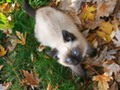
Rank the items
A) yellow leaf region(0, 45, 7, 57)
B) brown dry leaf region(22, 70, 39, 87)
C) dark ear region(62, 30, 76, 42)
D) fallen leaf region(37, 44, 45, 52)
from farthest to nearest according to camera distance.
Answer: yellow leaf region(0, 45, 7, 57) → fallen leaf region(37, 44, 45, 52) → brown dry leaf region(22, 70, 39, 87) → dark ear region(62, 30, 76, 42)

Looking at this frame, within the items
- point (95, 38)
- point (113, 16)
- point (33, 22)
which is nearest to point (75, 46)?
point (95, 38)

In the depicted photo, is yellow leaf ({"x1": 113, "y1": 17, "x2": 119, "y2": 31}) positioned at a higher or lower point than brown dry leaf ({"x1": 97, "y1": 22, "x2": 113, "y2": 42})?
higher

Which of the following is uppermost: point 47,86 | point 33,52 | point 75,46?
point 75,46

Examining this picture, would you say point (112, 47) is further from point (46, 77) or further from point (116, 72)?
point (46, 77)

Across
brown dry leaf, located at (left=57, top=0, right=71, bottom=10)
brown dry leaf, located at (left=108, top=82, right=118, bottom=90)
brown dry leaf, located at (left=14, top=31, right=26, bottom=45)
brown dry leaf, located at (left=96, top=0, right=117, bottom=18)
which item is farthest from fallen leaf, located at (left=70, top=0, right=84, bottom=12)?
brown dry leaf, located at (left=108, top=82, right=118, bottom=90)

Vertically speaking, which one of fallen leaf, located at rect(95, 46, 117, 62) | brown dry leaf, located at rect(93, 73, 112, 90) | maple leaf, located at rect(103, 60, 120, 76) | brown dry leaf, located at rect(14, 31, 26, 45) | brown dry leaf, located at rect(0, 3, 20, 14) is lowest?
brown dry leaf, located at rect(93, 73, 112, 90)

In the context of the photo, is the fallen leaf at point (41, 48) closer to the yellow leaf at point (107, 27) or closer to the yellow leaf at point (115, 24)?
the yellow leaf at point (107, 27)

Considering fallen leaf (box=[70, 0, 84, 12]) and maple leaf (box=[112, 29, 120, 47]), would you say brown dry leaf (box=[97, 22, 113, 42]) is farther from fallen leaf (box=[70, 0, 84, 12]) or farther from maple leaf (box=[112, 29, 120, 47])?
fallen leaf (box=[70, 0, 84, 12])

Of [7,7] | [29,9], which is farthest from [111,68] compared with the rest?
[7,7]
